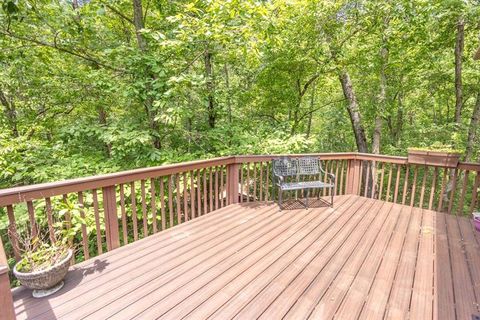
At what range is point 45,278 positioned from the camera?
1843 mm

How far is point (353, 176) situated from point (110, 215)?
13.1 feet

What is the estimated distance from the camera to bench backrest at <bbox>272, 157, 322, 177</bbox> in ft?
13.2

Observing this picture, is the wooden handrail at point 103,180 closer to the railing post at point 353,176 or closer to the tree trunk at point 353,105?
the railing post at point 353,176

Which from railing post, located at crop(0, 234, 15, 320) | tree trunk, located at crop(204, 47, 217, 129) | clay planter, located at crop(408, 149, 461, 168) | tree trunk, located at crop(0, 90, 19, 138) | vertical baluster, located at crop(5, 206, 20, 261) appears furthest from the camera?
tree trunk, located at crop(0, 90, 19, 138)

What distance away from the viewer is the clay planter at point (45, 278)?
70.7 inches

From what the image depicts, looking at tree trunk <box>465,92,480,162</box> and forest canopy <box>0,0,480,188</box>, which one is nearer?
forest canopy <box>0,0,480,188</box>

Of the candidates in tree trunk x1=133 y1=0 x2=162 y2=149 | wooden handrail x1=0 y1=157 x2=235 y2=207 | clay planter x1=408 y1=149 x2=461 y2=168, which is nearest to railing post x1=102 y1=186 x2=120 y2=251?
wooden handrail x1=0 y1=157 x2=235 y2=207

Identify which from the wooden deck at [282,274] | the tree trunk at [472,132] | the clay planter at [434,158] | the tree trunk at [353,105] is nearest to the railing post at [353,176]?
the clay planter at [434,158]

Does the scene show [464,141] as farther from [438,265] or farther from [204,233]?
[204,233]

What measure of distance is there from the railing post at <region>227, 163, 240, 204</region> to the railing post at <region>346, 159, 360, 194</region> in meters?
2.14

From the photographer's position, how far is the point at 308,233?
2980mm

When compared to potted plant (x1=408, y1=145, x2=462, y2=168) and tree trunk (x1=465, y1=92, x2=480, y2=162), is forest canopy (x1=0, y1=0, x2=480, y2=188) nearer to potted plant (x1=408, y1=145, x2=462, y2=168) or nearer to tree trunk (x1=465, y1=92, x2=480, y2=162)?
tree trunk (x1=465, y1=92, x2=480, y2=162)

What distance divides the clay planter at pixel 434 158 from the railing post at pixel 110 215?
4.21 m

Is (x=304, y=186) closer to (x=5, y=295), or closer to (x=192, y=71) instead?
(x=5, y=295)
